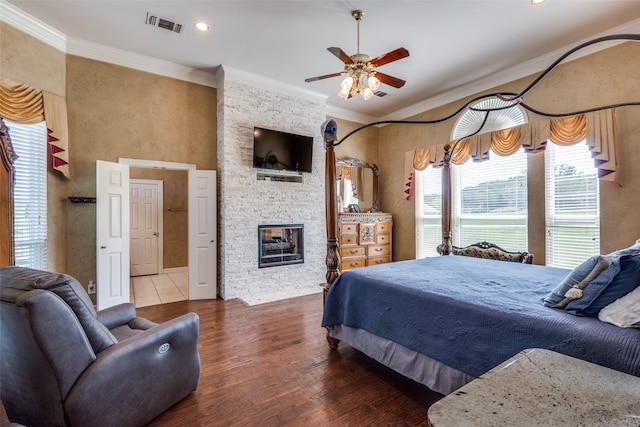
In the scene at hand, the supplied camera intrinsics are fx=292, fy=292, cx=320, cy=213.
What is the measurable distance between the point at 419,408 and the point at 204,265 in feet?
11.4

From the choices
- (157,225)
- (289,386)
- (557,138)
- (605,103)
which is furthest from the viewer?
(157,225)

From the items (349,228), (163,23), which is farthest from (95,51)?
(349,228)

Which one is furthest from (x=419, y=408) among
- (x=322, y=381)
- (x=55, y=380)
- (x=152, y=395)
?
(x=55, y=380)

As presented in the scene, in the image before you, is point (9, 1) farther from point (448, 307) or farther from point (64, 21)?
point (448, 307)

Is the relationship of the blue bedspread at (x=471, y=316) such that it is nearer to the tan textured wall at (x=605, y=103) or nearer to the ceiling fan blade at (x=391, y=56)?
the tan textured wall at (x=605, y=103)

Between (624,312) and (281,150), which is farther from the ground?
(281,150)

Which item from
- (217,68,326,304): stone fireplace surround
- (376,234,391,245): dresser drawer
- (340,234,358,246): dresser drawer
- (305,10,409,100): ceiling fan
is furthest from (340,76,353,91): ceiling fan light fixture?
(376,234,391,245): dresser drawer

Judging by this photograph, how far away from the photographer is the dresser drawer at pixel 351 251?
17.5 feet

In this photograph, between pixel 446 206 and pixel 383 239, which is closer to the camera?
pixel 446 206

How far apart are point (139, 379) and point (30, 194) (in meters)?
2.88

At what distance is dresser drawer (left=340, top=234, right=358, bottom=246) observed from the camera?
5.33m

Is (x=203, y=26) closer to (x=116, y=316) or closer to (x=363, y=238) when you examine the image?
(x=116, y=316)

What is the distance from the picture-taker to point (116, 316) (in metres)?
2.26

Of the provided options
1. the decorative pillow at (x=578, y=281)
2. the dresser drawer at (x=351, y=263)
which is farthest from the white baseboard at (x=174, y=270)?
the decorative pillow at (x=578, y=281)
